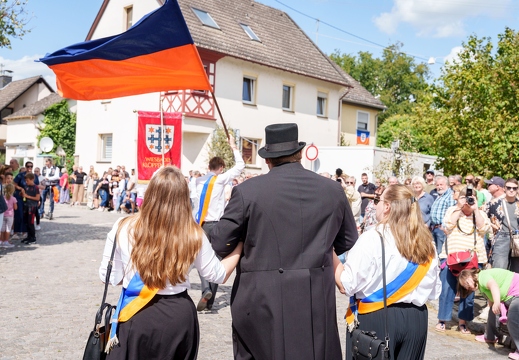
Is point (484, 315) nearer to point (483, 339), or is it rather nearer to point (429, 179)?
point (483, 339)

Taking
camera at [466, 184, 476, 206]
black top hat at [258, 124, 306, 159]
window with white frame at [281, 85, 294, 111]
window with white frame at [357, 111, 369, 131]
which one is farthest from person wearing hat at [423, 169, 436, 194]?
window with white frame at [357, 111, 369, 131]

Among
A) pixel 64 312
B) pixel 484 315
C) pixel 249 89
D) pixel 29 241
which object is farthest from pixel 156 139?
pixel 249 89

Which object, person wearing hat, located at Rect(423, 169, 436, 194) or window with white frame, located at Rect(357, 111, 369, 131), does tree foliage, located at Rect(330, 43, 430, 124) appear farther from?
person wearing hat, located at Rect(423, 169, 436, 194)

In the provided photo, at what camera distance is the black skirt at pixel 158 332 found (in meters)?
3.49

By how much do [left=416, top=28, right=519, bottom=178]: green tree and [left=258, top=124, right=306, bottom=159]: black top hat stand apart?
13239mm

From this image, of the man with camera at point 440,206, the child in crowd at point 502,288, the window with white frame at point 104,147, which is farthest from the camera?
the window with white frame at point 104,147

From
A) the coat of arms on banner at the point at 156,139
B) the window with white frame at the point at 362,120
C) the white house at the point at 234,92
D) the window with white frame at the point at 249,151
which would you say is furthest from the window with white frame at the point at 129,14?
the coat of arms on banner at the point at 156,139

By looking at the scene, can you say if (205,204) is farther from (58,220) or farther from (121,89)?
(58,220)

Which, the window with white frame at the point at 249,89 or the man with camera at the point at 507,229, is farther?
the window with white frame at the point at 249,89

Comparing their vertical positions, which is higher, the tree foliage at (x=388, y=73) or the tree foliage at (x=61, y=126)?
the tree foliage at (x=388, y=73)

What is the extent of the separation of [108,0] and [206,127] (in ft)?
30.3

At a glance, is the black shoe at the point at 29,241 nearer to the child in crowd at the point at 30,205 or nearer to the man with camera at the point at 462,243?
the child in crowd at the point at 30,205

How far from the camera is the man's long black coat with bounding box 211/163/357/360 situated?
3.32m

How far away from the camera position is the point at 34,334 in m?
6.59
